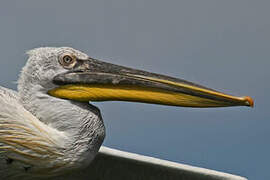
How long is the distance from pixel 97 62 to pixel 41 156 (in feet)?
3.47

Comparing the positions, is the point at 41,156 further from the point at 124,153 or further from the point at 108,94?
the point at 124,153

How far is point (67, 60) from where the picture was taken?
5668 millimetres

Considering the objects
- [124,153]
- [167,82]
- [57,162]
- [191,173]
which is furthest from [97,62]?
[191,173]

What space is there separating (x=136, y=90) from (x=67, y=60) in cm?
68

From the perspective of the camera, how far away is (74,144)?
5328mm

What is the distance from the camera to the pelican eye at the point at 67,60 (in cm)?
564

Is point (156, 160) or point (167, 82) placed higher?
point (167, 82)

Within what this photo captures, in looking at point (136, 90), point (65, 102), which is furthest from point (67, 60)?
point (136, 90)

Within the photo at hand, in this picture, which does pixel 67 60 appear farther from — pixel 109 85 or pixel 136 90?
pixel 136 90

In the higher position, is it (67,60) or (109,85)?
(67,60)

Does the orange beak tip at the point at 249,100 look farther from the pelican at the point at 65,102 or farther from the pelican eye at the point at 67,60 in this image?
the pelican eye at the point at 67,60

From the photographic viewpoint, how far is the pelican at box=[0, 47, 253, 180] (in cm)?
529

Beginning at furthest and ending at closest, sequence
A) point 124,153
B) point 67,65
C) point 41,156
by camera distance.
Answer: point 124,153
point 67,65
point 41,156

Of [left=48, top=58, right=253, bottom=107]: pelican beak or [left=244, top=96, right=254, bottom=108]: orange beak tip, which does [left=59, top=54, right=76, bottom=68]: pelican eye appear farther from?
[left=244, top=96, right=254, bottom=108]: orange beak tip
